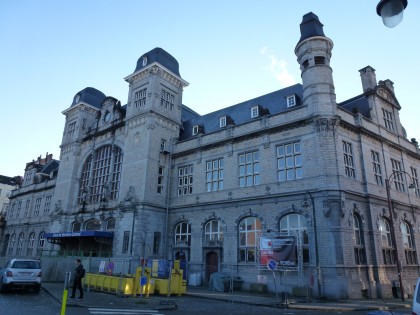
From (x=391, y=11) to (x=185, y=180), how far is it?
93.2ft

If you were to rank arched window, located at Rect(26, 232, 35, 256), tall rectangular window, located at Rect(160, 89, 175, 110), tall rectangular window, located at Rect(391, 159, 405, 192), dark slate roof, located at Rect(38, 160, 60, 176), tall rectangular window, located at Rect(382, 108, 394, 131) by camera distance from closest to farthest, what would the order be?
tall rectangular window, located at Rect(391, 159, 405, 192), tall rectangular window, located at Rect(382, 108, 394, 131), tall rectangular window, located at Rect(160, 89, 175, 110), arched window, located at Rect(26, 232, 35, 256), dark slate roof, located at Rect(38, 160, 60, 176)

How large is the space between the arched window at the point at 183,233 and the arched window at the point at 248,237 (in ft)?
19.7

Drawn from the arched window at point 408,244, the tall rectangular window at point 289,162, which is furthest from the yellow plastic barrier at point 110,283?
the arched window at point 408,244

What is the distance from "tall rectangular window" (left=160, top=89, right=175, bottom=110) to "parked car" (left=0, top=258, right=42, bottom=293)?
20577mm

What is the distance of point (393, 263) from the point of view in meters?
24.1

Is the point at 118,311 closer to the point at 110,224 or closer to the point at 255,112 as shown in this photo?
the point at 255,112

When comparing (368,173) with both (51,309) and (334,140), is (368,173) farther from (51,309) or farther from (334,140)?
(51,309)

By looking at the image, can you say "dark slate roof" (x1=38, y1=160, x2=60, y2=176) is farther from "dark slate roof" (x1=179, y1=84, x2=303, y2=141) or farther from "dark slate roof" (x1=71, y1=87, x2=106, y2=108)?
"dark slate roof" (x1=179, y1=84, x2=303, y2=141)

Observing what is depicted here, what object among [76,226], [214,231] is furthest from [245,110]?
[76,226]

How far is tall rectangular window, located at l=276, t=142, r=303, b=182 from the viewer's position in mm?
24359

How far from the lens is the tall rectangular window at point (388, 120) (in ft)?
96.8

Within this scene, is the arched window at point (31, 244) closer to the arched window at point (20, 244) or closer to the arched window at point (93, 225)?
the arched window at point (20, 244)

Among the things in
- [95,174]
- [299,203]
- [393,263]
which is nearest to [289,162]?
[299,203]

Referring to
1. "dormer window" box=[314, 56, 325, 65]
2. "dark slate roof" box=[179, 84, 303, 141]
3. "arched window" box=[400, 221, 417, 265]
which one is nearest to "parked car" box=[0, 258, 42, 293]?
"dark slate roof" box=[179, 84, 303, 141]
